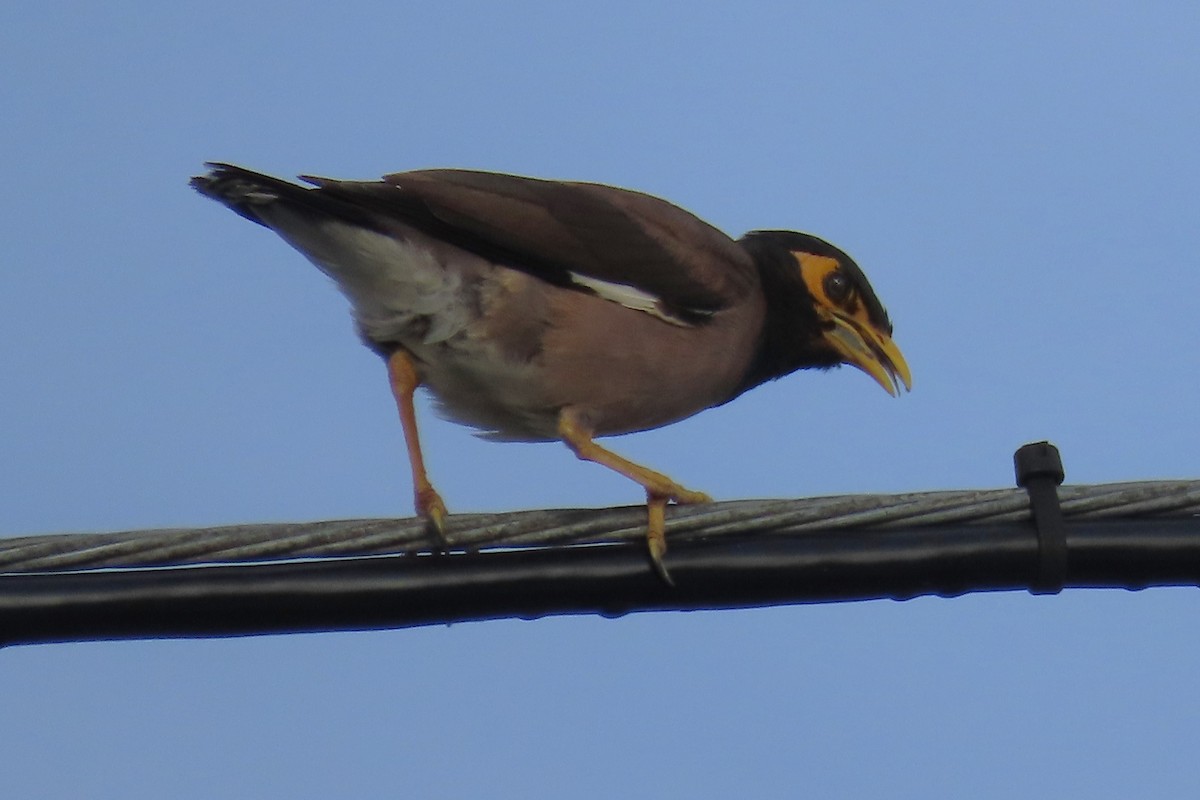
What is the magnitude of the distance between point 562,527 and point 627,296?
66.1 inches

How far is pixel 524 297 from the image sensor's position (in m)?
4.94

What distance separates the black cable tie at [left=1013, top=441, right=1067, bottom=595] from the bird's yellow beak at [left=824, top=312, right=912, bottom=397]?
1.94 metres

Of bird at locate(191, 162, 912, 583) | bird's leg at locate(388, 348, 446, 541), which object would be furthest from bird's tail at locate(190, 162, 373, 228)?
bird's leg at locate(388, 348, 446, 541)

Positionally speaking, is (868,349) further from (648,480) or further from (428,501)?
(428,501)

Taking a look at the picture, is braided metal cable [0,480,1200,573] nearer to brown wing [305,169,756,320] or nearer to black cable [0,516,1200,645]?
black cable [0,516,1200,645]

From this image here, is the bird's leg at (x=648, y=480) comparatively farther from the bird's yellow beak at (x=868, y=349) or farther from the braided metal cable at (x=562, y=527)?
the bird's yellow beak at (x=868, y=349)

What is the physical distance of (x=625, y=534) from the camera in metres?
3.70

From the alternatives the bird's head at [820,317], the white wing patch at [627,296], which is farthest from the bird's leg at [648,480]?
the bird's head at [820,317]

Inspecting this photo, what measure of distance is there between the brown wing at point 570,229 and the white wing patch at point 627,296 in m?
0.02

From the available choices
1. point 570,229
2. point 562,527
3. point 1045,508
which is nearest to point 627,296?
point 570,229

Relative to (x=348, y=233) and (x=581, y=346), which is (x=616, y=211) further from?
(x=348, y=233)

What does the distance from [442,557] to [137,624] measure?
74 cm

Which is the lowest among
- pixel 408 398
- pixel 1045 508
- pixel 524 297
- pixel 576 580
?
pixel 576 580

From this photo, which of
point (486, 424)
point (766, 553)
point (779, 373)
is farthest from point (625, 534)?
point (779, 373)
